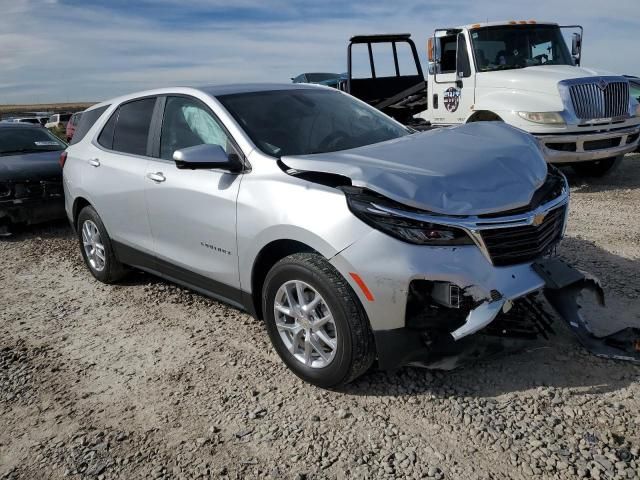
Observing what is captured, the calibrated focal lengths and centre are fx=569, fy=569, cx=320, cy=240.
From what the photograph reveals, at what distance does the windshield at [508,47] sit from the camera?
29.0ft

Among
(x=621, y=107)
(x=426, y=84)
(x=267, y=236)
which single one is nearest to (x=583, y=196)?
(x=621, y=107)

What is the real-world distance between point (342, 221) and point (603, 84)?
7071 millimetres

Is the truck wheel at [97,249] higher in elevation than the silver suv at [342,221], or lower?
lower

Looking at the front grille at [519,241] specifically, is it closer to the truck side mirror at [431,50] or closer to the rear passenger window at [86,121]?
the rear passenger window at [86,121]

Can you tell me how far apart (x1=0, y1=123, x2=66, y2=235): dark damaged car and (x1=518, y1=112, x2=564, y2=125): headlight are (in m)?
6.53

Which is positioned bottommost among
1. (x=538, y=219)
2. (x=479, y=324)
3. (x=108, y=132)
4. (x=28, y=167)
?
(x=28, y=167)

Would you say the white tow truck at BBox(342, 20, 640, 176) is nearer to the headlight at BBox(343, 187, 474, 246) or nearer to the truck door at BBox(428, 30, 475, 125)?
the truck door at BBox(428, 30, 475, 125)

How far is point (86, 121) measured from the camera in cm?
555

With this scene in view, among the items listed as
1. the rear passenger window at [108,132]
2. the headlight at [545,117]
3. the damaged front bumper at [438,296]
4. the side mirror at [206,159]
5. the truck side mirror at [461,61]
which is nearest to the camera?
the damaged front bumper at [438,296]

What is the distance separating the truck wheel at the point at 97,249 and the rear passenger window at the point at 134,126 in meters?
0.73

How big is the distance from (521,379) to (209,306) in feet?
8.14

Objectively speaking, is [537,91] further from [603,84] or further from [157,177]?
[157,177]

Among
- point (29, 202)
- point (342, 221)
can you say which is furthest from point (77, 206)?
point (342, 221)

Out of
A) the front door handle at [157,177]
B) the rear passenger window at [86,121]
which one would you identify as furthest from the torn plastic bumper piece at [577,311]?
the rear passenger window at [86,121]
